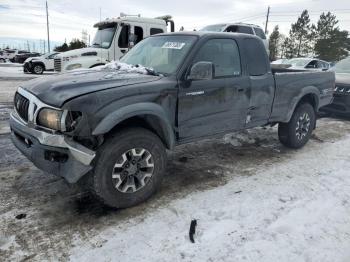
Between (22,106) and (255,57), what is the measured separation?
3.24m

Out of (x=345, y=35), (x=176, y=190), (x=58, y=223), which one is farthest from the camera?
(x=345, y=35)

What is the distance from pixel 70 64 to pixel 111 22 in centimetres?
203

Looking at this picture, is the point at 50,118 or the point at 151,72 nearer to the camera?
the point at 50,118

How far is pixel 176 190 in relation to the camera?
12.9 ft

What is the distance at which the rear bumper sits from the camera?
820 centimetres

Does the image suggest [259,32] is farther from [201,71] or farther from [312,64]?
[201,71]

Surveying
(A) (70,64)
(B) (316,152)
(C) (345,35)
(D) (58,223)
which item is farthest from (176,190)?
(C) (345,35)

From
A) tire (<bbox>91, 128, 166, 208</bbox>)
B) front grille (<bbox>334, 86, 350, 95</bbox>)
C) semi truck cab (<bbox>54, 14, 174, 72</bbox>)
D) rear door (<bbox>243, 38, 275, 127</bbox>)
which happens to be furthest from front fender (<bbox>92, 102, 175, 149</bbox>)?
semi truck cab (<bbox>54, 14, 174, 72</bbox>)

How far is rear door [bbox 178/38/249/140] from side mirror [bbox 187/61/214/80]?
0.13 meters

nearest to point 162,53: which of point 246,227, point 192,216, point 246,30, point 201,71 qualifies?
point 201,71

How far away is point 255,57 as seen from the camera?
4.82m

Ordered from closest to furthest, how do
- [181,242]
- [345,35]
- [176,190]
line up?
[181,242]
[176,190]
[345,35]

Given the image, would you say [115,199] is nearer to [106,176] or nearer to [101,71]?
[106,176]

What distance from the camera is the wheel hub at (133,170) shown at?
3316 mm
